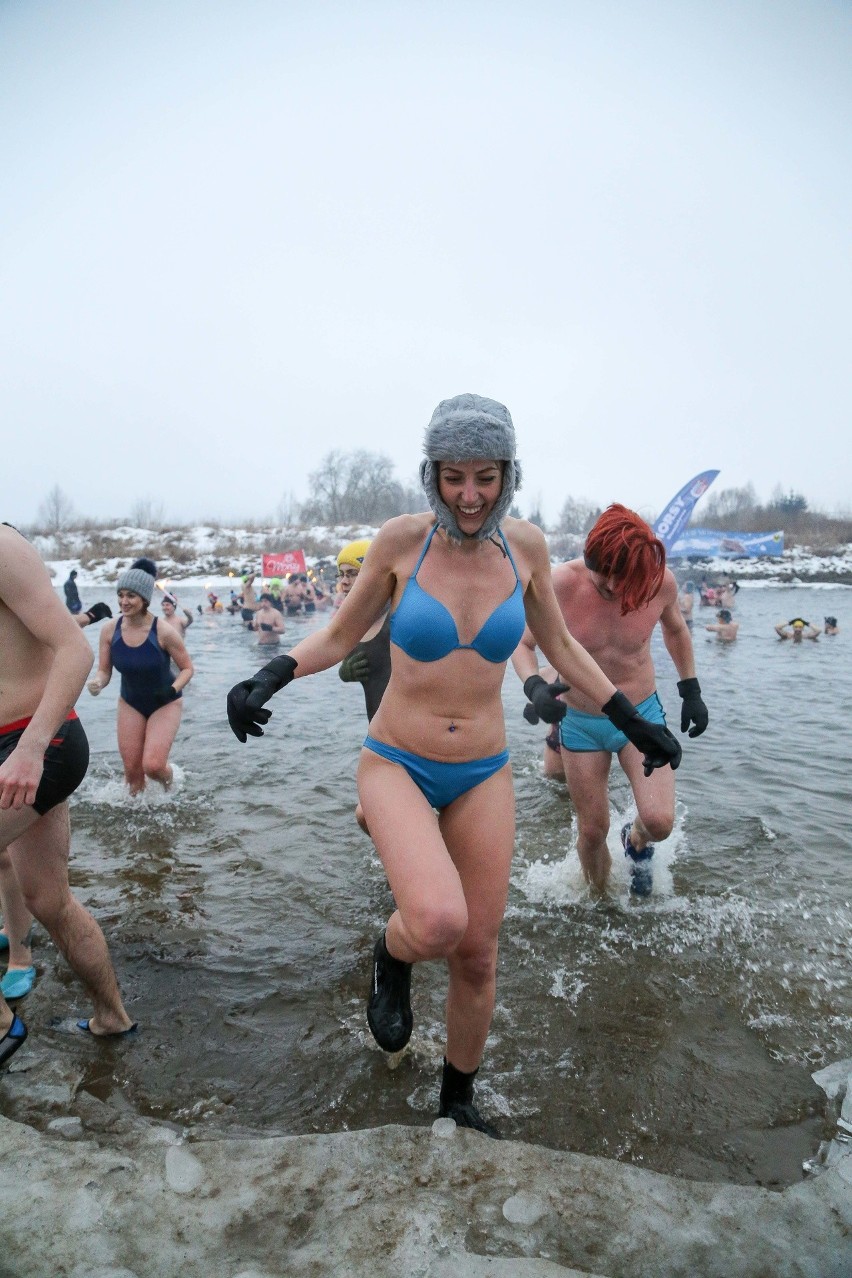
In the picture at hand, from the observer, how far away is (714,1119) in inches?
104

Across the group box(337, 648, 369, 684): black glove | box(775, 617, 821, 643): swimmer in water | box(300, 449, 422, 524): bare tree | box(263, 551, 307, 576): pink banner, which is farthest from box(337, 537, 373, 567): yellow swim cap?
box(300, 449, 422, 524): bare tree

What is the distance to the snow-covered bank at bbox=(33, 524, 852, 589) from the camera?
4241 cm

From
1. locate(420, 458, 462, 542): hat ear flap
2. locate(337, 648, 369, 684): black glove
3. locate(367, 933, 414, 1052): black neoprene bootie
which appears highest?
locate(420, 458, 462, 542): hat ear flap

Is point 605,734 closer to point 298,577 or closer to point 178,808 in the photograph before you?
point 178,808

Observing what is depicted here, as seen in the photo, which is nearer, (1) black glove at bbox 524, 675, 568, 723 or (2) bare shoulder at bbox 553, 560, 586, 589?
(1) black glove at bbox 524, 675, 568, 723

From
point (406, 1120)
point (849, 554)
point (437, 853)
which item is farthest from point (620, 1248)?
point (849, 554)

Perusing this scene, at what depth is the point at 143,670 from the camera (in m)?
5.68

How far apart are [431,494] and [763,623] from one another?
73.5 ft

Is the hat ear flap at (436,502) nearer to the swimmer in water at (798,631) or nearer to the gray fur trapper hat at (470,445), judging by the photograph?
the gray fur trapper hat at (470,445)

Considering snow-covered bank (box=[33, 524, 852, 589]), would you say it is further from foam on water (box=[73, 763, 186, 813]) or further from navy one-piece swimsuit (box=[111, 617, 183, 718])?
navy one-piece swimsuit (box=[111, 617, 183, 718])

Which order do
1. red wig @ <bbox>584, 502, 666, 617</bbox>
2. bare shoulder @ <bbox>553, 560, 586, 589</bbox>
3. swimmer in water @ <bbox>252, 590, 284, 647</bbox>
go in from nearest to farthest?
red wig @ <bbox>584, 502, 666, 617</bbox> < bare shoulder @ <bbox>553, 560, 586, 589</bbox> < swimmer in water @ <bbox>252, 590, 284, 647</bbox>

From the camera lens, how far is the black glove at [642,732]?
9.30 ft

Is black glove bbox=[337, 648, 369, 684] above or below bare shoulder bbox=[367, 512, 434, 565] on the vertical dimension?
below

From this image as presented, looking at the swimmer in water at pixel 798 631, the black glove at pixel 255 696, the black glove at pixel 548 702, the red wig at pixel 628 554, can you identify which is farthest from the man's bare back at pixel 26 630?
the swimmer in water at pixel 798 631
